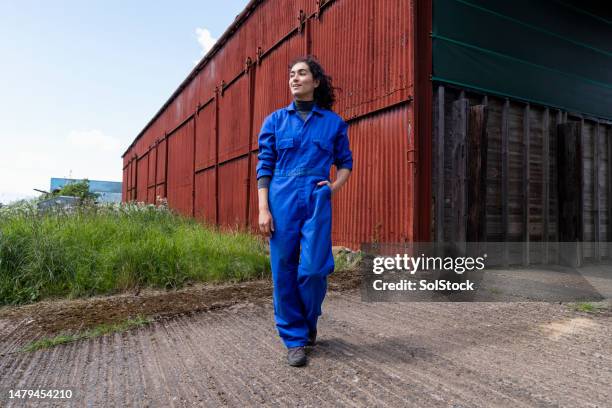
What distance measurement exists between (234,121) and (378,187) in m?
6.70

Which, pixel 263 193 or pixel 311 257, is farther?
pixel 263 193

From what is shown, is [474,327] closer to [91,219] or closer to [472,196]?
[472,196]

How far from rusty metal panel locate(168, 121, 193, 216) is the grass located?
39.7ft

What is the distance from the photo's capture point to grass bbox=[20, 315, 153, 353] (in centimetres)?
284

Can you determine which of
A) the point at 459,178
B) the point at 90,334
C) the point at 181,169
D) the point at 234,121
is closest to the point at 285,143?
the point at 90,334

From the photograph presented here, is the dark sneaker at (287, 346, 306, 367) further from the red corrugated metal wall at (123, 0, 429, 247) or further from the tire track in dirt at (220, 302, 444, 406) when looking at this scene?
the red corrugated metal wall at (123, 0, 429, 247)

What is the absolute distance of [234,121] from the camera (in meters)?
11.5

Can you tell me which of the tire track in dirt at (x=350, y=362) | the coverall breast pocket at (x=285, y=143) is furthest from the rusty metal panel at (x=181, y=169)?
the coverall breast pocket at (x=285, y=143)

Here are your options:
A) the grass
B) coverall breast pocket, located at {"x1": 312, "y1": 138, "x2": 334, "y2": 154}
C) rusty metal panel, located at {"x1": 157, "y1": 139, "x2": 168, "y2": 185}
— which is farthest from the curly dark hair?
rusty metal panel, located at {"x1": 157, "y1": 139, "x2": 168, "y2": 185}

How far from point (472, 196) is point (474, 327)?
229 cm

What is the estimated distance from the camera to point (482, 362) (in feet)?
7.60

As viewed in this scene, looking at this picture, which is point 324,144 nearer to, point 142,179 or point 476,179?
point 476,179

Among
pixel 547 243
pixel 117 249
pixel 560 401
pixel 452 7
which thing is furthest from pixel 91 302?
pixel 547 243

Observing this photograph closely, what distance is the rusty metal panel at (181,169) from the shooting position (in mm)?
15602
